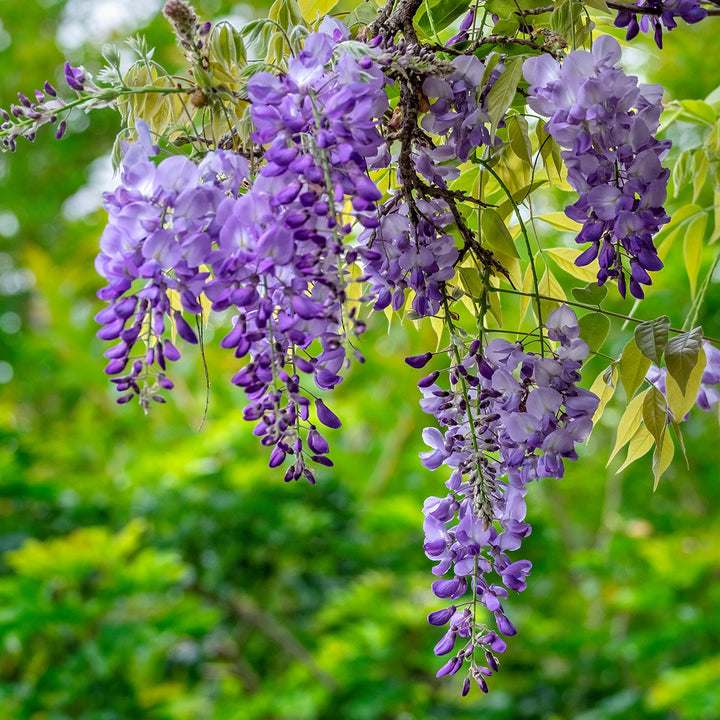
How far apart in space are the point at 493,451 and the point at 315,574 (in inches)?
73.0

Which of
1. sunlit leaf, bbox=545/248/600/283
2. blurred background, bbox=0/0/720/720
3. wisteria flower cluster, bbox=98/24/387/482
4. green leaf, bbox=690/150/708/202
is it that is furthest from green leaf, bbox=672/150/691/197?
A: blurred background, bbox=0/0/720/720

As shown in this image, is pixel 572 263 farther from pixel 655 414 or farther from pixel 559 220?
pixel 655 414

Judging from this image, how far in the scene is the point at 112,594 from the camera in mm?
1713

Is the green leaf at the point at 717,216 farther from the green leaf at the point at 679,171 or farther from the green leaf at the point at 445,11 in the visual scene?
the green leaf at the point at 445,11

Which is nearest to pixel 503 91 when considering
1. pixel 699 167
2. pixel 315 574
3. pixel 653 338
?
pixel 653 338

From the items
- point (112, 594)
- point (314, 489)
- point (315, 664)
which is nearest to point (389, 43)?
point (112, 594)

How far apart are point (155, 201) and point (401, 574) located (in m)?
2.10

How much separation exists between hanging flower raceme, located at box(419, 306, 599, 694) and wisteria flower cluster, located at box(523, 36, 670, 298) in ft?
0.19

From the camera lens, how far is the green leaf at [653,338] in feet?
1.50

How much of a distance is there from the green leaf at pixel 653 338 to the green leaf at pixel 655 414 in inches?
1.6

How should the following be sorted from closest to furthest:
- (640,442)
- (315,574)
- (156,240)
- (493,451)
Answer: (156,240)
(493,451)
(640,442)
(315,574)

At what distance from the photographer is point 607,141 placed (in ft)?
1.33

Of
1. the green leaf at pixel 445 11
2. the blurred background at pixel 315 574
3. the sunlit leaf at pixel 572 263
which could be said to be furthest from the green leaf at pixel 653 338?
the blurred background at pixel 315 574

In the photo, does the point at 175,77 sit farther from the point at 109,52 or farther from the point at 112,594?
the point at 112,594
